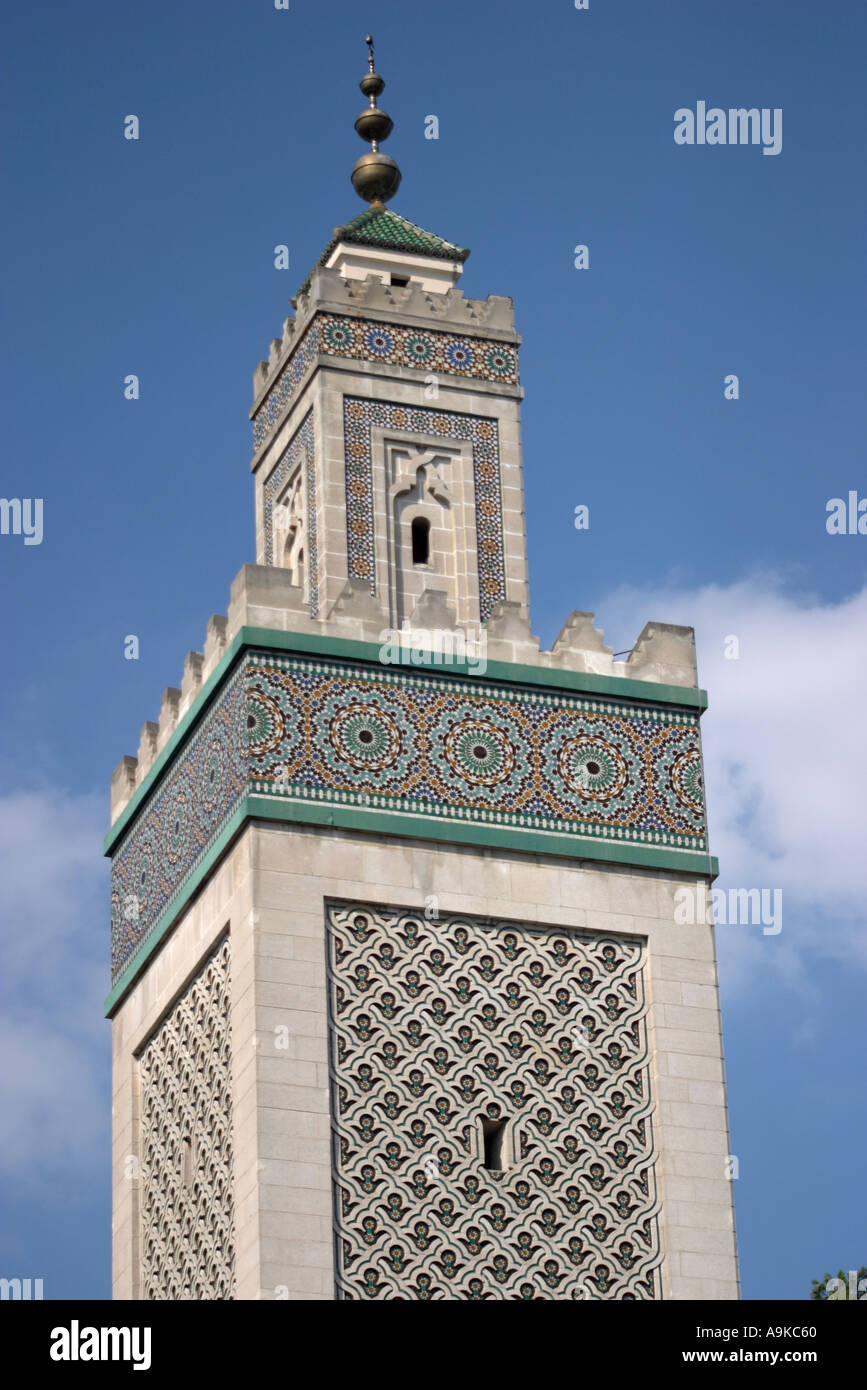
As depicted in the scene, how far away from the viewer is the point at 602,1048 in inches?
758

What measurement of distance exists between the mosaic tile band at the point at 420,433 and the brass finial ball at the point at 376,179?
2072 millimetres

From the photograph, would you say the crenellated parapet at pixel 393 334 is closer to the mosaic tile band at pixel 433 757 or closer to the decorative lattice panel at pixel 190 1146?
the mosaic tile band at pixel 433 757

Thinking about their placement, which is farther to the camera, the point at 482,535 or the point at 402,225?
the point at 402,225

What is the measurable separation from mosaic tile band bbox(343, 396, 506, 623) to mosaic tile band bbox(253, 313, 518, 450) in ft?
1.00

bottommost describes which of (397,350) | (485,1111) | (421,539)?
(485,1111)

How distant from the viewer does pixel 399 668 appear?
1962cm

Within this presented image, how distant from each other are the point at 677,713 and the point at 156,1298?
14.9ft

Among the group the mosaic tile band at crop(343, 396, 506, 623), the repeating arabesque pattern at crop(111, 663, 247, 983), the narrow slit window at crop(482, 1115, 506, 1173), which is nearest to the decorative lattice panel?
the repeating arabesque pattern at crop(111, 663, 247, 983)

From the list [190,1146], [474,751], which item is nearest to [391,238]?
[474,751]

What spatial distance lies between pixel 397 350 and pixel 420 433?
0.58 meters

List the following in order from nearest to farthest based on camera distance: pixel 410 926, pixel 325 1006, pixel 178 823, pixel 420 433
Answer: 1. pixel 325 1006
2. pixel 410 926
3. pixel 178 823
4. pixel 420 433

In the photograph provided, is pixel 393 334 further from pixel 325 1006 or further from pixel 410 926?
pixel 325 1006

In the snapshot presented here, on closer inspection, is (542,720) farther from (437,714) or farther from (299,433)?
(299,433)

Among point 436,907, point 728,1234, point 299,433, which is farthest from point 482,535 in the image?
point 728,1234
